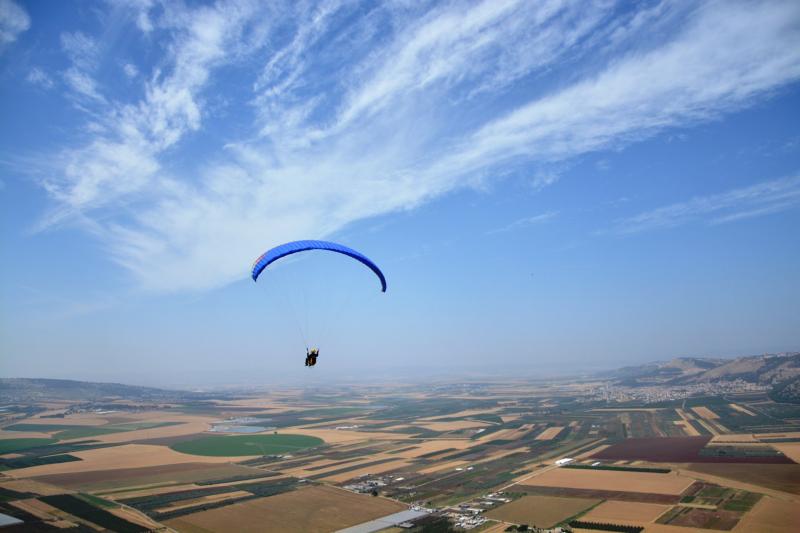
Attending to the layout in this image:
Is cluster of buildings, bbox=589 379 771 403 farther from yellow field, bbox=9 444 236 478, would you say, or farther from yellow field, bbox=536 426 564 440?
yellow field, bbox=9 444 236 478

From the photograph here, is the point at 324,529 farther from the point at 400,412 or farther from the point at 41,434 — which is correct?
the point at 400,412

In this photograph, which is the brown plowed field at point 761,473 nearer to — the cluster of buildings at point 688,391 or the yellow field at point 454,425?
the yellow field at point 454,425

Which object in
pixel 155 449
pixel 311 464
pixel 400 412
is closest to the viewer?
pixel 311 464

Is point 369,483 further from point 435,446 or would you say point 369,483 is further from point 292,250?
point 292,250

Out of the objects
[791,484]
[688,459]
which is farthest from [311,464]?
[791,484]

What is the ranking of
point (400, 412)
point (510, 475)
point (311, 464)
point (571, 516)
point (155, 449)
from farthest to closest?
point (400, 412)
point (155, 449)
point (311, 464)
point (510, 475)
point (571, 516)

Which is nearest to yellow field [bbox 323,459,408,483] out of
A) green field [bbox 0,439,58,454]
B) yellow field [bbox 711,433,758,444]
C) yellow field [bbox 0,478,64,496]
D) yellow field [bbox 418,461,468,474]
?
yellow field [bbox 418,461,468,474]
